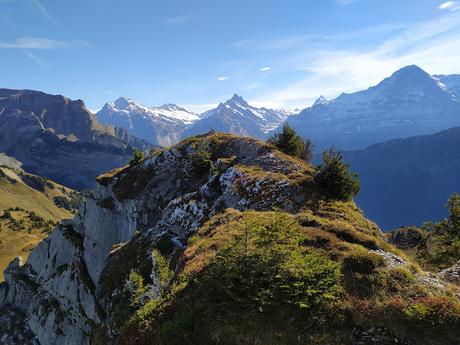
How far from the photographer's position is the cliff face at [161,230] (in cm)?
2675

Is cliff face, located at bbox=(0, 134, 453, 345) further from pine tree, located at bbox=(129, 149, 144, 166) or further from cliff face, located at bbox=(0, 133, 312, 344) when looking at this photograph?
pine tree, located at bbox=(129, 149, 144, 166)

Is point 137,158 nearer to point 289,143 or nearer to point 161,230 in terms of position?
point 289,143

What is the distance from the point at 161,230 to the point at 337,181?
914 inches

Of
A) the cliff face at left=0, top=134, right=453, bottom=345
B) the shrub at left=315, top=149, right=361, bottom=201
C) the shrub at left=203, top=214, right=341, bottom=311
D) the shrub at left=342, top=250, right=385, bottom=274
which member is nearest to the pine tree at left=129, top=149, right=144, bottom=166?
the cliff face at left=0, top=134, right=453, bottom=345

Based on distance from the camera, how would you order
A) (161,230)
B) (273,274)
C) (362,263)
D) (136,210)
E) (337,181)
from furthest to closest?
(136,210)
(161,230)
(337,181)
(362,263)
(273,274)

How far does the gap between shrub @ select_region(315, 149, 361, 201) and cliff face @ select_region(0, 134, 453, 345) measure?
1.50 metres

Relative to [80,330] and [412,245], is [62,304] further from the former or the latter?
[412,245]

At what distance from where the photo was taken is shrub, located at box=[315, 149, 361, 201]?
37750 mm

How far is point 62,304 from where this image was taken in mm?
87812

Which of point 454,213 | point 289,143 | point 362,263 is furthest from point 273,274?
point 289,143

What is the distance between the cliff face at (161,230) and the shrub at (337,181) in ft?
4.93

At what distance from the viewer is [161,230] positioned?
4853 cm

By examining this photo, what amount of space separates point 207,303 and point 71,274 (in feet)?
257

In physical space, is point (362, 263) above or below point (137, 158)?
below
